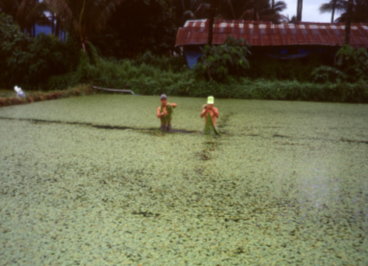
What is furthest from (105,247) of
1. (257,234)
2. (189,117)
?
(189,117)

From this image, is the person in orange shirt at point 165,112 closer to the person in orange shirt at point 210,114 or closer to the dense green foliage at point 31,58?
the person in orange shirt at point 210,114

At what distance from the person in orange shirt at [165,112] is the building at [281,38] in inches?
252

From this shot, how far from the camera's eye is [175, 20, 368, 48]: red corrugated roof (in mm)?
9625

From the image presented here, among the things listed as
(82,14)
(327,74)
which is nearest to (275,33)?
(327,74)

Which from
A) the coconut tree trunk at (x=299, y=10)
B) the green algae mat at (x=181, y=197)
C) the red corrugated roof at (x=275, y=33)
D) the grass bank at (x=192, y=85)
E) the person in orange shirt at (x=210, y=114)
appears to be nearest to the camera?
the green algae mat at (x=181, y=197)

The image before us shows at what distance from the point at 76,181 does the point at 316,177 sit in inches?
53.7

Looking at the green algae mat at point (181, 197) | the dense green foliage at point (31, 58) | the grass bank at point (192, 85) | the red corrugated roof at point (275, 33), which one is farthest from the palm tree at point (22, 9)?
the green algae mat at point (181, 197)

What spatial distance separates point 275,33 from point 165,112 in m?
7.28

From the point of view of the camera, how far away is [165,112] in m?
3.70

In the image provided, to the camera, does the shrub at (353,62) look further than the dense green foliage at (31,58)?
No

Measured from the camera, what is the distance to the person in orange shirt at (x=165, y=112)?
3.65 meters

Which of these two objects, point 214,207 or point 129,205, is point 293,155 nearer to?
point 214,207

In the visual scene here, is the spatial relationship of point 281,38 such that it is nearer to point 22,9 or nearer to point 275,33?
point 275,33

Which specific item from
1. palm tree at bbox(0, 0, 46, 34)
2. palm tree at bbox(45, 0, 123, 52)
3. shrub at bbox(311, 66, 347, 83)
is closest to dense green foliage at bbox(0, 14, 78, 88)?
palm tree at bbox(45, 0, 123, 52)
